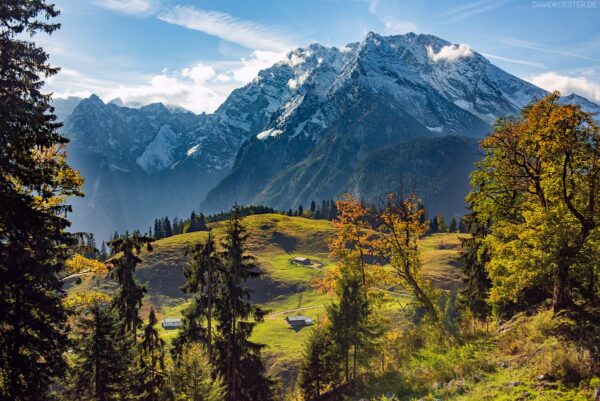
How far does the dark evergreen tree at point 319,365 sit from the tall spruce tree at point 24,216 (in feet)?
107

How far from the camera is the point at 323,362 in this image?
51750 millimetres

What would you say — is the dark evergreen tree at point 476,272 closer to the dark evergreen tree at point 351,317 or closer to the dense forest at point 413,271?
Result: the dark evergreen tree at point 351,317

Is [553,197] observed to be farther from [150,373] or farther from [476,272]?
[476,272]

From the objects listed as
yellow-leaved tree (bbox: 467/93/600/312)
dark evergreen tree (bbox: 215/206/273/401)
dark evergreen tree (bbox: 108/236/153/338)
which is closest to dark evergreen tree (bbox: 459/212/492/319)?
yellow-leaved tree (bbox: 467/93/600/312)

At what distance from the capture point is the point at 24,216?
20375mm

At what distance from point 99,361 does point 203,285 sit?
41.9ft

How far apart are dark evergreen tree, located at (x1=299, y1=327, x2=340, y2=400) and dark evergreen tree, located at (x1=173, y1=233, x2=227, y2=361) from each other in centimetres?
1150

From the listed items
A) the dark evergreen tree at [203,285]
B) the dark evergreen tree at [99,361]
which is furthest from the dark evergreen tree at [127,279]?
the dark evergreen tree at [99,361]

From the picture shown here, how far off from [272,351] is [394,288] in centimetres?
5148

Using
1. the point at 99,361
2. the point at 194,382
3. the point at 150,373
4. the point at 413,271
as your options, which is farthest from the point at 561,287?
the point at 150,373

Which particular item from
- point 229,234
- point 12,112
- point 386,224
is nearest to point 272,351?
point 229,234

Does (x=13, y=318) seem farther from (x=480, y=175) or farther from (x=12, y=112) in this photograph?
(x=480, y=175)

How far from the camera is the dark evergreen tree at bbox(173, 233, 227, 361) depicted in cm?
4462

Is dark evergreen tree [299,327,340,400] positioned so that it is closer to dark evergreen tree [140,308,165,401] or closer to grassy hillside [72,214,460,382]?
dark evergreen tree [140,308,165,401]
